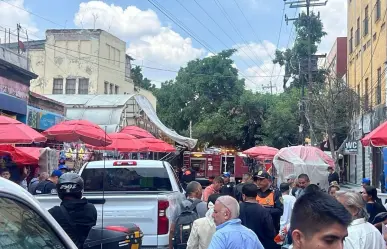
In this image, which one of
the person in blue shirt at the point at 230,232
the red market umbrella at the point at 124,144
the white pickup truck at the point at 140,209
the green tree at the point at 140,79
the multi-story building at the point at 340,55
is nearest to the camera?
the person in blue shirt at the point at 230,232

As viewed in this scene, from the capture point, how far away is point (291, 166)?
50.9 feet

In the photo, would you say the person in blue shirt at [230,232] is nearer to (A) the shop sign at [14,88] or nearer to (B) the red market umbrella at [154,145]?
(B) the red market umbrella at [154,145]

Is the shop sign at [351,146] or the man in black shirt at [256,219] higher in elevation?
the shop sign at [351,146]

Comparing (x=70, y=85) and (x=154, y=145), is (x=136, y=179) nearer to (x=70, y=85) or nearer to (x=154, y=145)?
(x=154, y=145)

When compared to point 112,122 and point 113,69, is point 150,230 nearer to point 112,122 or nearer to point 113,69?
point 112,122

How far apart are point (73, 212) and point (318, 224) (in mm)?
3106

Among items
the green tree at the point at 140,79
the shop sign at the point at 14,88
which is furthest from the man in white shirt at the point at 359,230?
the green tree at the point at 140,79

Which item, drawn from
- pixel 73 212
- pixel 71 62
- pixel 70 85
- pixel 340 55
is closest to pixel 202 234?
pixel 73 212

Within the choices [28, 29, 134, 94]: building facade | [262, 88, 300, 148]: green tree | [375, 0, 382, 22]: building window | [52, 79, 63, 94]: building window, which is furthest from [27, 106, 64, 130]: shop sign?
[262, 88, 300, 148]: green tree

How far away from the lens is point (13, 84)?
19125 millimetres

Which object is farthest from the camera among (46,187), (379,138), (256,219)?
(46,187)

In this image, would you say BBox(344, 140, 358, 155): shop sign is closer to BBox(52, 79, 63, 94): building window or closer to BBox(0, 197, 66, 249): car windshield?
BBox(52, 79, 63, 94): building window

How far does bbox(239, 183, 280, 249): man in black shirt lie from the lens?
714cm

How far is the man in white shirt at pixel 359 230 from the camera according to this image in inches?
188
